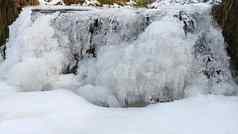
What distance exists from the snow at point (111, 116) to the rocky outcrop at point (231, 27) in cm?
60

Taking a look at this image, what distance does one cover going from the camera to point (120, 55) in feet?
15.7

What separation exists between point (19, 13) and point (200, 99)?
2.63m

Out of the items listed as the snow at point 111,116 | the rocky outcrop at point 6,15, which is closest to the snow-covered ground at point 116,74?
the snow at point 111,116

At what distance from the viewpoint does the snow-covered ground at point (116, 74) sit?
3.74 meters

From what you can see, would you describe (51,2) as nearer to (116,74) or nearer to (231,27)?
(116,74)

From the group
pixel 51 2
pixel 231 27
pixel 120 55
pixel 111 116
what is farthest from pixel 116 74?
pixel 51 2

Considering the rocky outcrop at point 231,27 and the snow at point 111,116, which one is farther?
the rocky outcrop at point 231,27

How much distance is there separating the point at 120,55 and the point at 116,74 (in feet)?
0.84

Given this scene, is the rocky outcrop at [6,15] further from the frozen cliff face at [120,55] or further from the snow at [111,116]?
the snow at [111,116]

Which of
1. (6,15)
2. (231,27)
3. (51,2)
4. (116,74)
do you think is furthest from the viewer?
(51,2)

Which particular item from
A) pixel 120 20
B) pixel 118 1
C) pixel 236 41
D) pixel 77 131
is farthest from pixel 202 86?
pixel 118 1

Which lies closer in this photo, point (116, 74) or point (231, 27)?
point (116, 74)

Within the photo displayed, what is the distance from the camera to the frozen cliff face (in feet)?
14.8

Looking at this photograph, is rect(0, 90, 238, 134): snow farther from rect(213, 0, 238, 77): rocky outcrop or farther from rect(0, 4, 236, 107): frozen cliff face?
rect(213, 0, 238, 77): rocky outcrop
